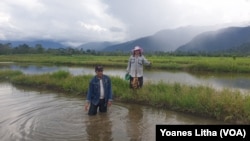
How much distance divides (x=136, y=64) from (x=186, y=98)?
202 cm

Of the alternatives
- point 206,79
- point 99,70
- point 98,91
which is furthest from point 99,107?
point 206,79

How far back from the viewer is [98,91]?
8.71 metres

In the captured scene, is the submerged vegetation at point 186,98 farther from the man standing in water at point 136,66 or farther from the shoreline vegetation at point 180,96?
the man standing in water at point 136,66

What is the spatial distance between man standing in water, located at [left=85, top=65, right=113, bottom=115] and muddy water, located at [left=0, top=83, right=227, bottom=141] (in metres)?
0.37

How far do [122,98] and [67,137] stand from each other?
Answer: 4.43m

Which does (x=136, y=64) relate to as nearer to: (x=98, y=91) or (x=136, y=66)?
(x=136, y=66)

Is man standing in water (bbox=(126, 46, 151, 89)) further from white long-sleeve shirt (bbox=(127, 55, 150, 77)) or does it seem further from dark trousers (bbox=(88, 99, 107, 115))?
dark trousers (bbox=(88, 99, 107, 115))

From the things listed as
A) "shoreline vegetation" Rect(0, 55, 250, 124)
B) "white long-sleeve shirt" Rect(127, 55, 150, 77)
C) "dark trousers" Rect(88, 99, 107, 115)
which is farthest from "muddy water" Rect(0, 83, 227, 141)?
"white long-sleeve shirt" Rect(127, 55, 150, 77)

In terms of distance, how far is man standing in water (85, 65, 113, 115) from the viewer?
28.4 ft

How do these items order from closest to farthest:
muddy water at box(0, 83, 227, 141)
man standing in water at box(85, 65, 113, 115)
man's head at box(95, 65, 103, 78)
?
1. muddy water at box(0, 83, 227, 141)
2. man's head at box(95, 65, 103, 78)
3. man standing in water at box(85, 65, 113, 115)

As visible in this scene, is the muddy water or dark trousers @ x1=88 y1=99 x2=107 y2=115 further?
dark trousers @ x1=88 y1=99 x2=107 y2=115

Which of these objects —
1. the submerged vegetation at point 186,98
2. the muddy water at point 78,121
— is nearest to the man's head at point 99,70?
the muddy water at point 78,121

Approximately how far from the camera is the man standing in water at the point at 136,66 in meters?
9.98

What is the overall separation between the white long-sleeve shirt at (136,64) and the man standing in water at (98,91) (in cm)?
162
